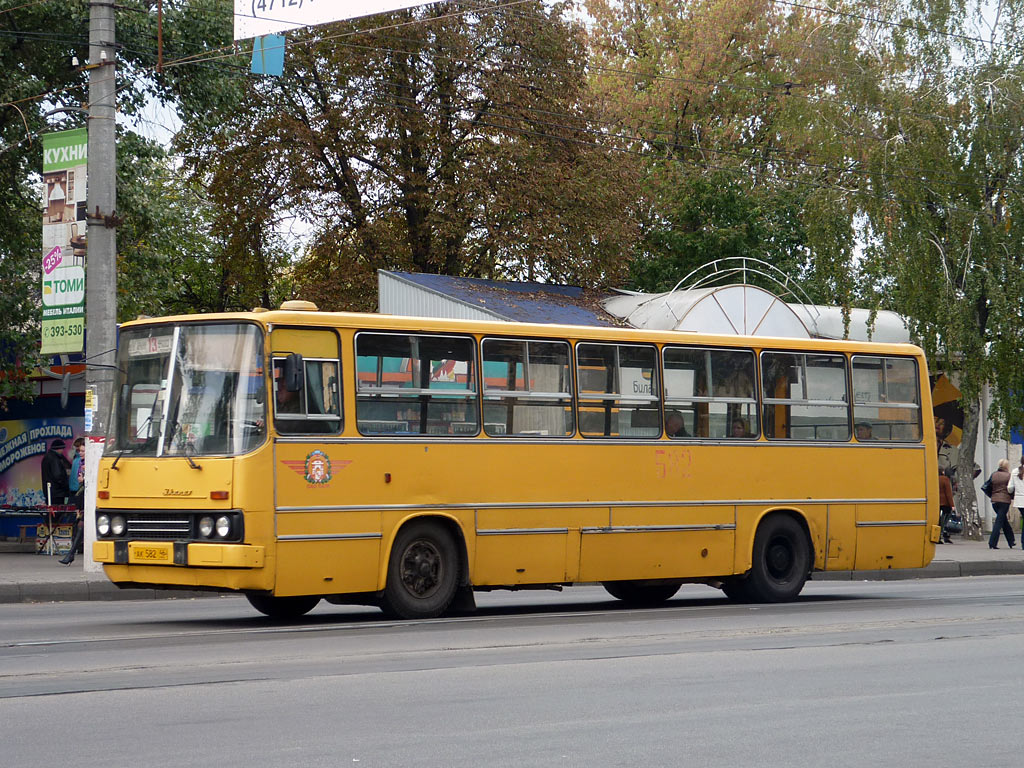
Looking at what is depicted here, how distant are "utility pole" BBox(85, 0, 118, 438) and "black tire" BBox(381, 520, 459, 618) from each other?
698 centimetres

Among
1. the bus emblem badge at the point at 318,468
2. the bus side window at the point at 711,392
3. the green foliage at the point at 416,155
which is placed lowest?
the bus emblem badge at the point at 318,468

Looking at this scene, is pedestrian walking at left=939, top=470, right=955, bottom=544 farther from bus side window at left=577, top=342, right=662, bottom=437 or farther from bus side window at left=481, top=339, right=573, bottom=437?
bus side window at left=481, top=339, right=573, bottom=437

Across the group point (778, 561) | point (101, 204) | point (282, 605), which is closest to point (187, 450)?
point (282, 605)

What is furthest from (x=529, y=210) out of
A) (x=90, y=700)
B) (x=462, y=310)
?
(x=90, y=700)

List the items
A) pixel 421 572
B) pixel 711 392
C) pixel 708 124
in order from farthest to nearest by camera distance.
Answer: pixel 708 124 → pixel 711 392 → pixel 421 572

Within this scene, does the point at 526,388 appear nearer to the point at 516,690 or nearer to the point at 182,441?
the point at 182,441

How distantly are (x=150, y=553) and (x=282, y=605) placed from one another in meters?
1.85

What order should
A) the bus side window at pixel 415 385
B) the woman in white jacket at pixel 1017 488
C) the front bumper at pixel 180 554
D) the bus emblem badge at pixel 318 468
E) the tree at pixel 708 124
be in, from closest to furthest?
the front bumper at pixel 180 554
the bus emblem badge at pixel 318 468
the bus side window at pixel 415 385
the woman in white jacket at pixel 1017 488
the tree at pixel 708 124

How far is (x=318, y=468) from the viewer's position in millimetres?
13773

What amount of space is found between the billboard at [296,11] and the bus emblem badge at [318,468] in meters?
4.57

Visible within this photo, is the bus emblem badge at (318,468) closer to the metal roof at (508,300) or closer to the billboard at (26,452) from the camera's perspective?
the metal roof at (508,300)

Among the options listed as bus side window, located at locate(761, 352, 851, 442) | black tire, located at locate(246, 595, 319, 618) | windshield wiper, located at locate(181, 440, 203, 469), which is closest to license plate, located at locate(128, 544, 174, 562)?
windshield wiper, located at locate(181, 440, 203, 469)

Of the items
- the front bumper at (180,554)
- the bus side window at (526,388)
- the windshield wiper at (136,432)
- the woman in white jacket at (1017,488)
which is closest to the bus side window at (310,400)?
the front bumper at (180,554)

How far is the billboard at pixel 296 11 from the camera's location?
1581 cm
